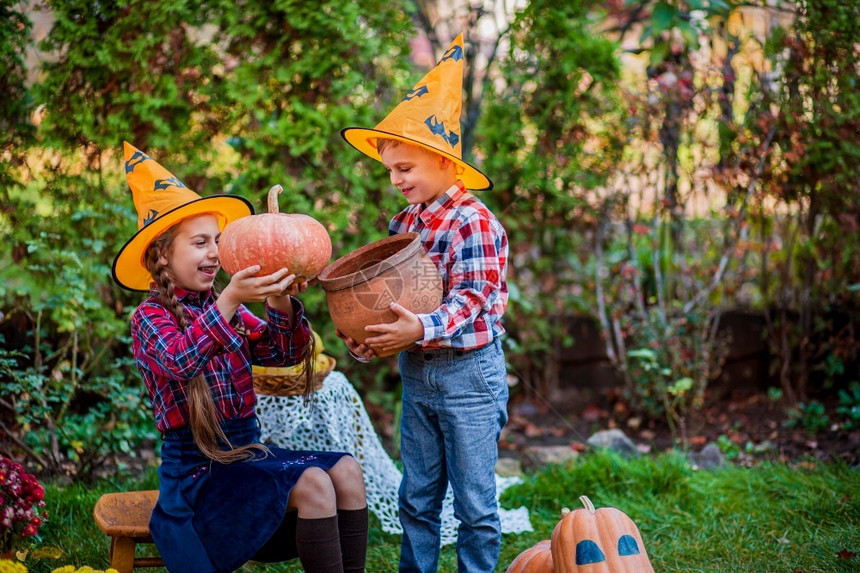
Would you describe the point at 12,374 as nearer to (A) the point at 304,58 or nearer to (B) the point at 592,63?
(A) the point at 304,58

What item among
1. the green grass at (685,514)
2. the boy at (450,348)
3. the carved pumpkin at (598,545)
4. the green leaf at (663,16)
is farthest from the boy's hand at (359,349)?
the green leaf at (663,16)

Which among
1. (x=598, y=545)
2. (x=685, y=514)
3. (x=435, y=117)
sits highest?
(x=435, y=117)

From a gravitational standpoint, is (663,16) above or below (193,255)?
above

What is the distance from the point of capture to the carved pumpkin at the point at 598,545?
Answer: 2471 millimetres

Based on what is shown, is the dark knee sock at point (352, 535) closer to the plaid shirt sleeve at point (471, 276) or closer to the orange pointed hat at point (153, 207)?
the plaid shirt sleeve at point (471, 276)

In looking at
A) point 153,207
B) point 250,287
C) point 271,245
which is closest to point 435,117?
point 271,245

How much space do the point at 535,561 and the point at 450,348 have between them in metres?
0.77

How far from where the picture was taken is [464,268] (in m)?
2.69

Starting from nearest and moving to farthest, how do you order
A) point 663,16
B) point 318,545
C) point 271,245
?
point 271,245
point 318,545
point 663,16

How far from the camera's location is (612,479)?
395 cm

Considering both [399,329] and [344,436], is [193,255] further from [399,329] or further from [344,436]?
[344,436]

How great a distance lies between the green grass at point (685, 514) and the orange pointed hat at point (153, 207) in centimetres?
118

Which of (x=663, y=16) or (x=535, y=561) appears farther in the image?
(x=663, y=16)

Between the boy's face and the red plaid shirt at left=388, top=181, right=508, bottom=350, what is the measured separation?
4 centimetres
